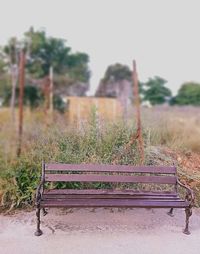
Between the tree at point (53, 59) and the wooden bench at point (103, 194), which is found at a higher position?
the tree at point (53, 59)

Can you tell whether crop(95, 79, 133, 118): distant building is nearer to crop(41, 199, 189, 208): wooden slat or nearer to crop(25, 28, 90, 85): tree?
crop(25, 28, 90, 85): tree

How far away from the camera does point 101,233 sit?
386 cm

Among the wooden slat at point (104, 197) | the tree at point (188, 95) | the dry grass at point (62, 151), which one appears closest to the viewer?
the wooden slat at point (104, 197)

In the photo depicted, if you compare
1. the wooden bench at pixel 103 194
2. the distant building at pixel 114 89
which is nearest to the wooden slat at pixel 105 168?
the wooden bench at pixel 103 194

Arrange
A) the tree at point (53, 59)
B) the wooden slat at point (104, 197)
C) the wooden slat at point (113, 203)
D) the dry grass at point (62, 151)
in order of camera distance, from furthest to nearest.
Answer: the tree at point (53, 59) → the dry grass at point (62, 151) → the wooden slat at point (104, 197) → the wooden slat at point (113, 203)

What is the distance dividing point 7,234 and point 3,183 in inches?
40.6

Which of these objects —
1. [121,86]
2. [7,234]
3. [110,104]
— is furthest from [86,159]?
[121,86]

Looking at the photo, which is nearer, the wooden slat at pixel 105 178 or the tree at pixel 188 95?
the wooden slat at pixel 105 178

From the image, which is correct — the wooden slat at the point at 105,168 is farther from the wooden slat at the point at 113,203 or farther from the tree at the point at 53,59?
the tree at the point at 53,59

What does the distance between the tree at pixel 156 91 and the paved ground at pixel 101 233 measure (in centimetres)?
3062

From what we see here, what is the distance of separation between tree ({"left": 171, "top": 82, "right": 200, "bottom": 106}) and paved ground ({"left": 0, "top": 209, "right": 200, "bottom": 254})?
2923 centimetres

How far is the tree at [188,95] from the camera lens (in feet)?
107

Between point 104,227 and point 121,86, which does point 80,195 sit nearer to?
point 104,227

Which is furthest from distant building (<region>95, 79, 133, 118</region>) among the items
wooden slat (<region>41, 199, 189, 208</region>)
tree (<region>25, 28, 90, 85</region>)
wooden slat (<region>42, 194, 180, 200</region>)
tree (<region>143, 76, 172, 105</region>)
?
wooden slat (<region>41, 199, 189, 208</region>)
